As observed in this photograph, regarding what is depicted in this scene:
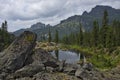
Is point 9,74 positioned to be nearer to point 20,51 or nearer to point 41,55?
point 20,51

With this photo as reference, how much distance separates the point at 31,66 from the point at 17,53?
9.26 ft

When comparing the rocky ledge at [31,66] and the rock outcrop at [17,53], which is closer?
the rocky ledge at [31,66]

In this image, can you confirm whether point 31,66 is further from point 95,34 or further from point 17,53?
point 95,34

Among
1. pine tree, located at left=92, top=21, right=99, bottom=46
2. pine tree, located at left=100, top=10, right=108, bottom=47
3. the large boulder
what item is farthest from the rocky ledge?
pine tree, located at left=92, top=21, right=99, bottom=46

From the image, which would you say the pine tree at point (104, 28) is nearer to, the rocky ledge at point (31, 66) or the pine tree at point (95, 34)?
the pine tree at point (95, 34)

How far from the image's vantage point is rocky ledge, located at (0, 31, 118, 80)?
102ft

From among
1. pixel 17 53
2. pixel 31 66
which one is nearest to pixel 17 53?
pixel 17 53

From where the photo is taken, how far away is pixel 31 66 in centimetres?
3225

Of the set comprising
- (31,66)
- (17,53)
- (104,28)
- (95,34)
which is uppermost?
(104,28)

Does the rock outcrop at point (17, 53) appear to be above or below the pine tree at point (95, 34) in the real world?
below

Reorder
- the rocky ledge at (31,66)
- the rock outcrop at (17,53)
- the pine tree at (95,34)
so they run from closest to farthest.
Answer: the rocky ledge at (31,66)
the rock outcrop at (17,53)
the pine tree at (95,34)

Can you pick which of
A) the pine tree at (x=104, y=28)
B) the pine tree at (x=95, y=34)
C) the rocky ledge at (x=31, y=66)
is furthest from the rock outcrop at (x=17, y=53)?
the pine tree at (x=95, y=34)

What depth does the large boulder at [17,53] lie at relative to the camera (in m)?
32.6

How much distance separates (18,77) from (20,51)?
4.15 meters
